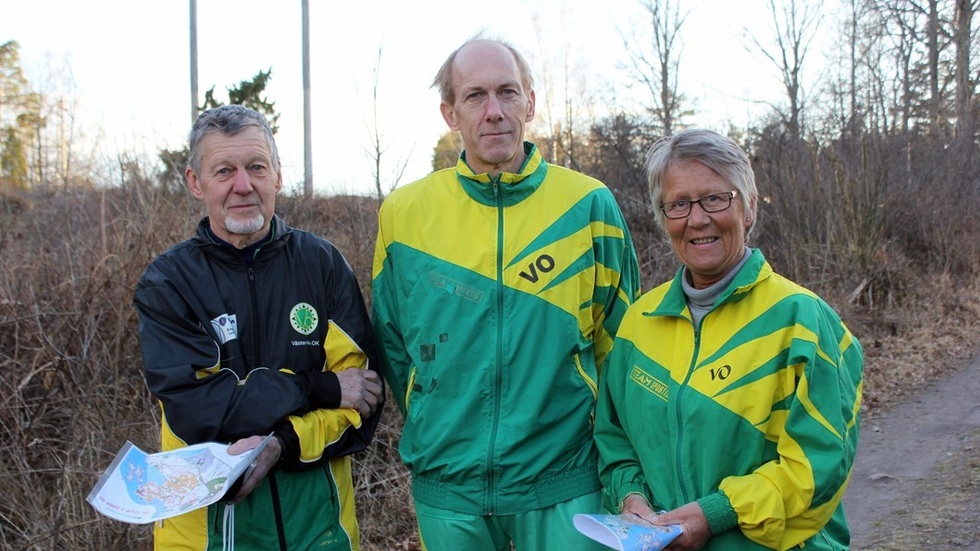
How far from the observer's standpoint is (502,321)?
8.89 ft

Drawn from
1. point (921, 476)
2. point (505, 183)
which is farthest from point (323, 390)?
point (921, 476)

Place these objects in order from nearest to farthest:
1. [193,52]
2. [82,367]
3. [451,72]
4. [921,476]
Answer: [451,72] < [82,367] < [921,476] < [193,52]

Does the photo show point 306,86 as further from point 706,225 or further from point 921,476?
point 706,225

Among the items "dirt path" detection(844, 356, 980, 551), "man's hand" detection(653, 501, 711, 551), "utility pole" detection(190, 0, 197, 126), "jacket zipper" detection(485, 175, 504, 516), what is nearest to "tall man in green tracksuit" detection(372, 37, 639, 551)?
"jacket zipper" detection(485, 175, 504, 516)

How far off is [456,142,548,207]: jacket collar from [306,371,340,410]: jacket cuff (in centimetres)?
80

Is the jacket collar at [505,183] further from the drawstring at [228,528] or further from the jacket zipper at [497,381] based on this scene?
the drawstring at [228,528]

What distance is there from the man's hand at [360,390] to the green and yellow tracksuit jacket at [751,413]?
90 centimetres

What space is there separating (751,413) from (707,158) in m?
0.76

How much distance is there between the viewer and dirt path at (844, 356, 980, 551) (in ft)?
16.7

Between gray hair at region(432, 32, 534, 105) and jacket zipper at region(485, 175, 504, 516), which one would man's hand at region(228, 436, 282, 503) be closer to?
jacket zipper at region(485, 175, 504, 516)

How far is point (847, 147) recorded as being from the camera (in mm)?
12164

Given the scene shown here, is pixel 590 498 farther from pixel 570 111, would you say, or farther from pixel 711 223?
pixel 570 111

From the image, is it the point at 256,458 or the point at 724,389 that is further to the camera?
the point at 256,458

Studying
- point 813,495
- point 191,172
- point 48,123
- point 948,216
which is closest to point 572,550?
point 813,495
